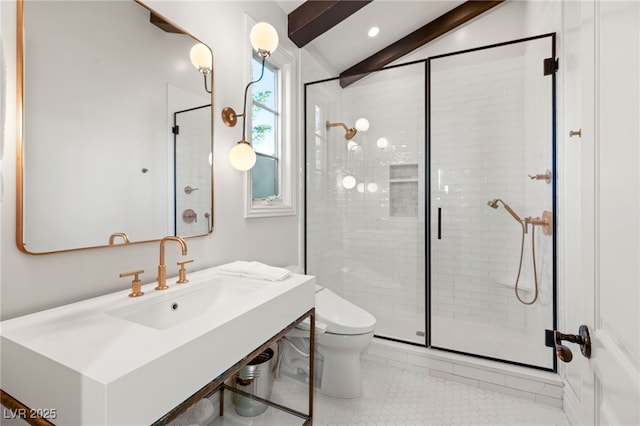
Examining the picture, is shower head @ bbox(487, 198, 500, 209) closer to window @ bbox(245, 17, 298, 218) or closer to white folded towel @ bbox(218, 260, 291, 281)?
window @ bbox(245, 17, 298, 218)

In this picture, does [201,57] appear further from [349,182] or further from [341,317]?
[349,182]

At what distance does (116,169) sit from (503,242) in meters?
2.63

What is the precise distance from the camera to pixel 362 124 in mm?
3035

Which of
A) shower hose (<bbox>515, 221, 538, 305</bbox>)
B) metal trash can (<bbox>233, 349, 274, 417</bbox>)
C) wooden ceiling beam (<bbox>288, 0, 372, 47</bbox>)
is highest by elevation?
wooden ceiling beam (<bbox>288, 0, 372, 47</bbox>)

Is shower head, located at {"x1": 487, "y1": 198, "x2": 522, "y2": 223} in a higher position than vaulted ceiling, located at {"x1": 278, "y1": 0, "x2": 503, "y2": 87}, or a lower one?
lower

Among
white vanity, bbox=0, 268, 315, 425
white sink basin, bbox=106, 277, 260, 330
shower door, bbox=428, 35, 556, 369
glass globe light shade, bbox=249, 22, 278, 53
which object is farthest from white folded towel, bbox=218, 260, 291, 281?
shower door, bbox=428, 35, 556, 369

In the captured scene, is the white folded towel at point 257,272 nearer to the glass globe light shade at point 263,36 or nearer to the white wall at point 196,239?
the white wall at point 196,239

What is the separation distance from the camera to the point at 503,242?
2486 mm

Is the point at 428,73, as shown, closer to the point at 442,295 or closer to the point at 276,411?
the point at 442,295

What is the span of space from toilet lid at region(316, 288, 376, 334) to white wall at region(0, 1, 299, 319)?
506 millimetres

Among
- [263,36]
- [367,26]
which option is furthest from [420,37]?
[263,36]

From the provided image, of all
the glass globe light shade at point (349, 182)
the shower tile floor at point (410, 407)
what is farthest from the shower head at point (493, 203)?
the shower tile floor at point (410, 407)

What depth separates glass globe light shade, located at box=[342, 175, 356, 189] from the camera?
3086mm

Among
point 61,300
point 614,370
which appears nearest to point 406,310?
point 614,370
